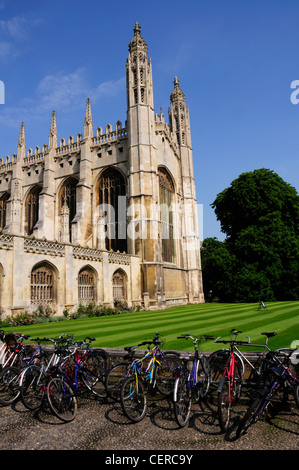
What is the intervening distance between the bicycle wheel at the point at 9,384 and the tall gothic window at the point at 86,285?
44.9 feet

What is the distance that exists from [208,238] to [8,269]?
110ft

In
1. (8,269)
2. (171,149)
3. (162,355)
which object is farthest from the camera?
(171,149)

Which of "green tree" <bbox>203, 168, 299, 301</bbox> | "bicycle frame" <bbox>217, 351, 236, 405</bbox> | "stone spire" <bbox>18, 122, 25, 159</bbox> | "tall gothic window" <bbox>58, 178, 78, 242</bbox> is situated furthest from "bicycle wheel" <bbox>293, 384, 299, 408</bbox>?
"stone spire" <bbox>18, 122, 25, 159</bbox>

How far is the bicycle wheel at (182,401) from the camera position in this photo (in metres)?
3.98

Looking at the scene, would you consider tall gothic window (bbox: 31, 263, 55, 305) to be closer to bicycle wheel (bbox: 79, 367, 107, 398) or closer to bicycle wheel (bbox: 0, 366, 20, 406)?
bicycle wheel (bbox: 0, 366, 20, 406)

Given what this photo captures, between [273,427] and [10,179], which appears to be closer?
[273,427]

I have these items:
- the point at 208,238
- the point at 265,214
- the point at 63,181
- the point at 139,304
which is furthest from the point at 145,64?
the point at 208,238

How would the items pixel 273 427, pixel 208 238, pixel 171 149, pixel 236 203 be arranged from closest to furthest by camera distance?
pixel 273 427
pixel 236 203
pixel 171 149
pixel 208 238

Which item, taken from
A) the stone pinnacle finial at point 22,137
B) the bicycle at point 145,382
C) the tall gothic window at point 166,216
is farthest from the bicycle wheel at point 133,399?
the stone pinnacle finial at point 22,137

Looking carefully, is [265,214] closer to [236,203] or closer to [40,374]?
[236,203]

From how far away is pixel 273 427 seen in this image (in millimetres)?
3902

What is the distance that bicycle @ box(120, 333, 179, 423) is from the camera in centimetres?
426

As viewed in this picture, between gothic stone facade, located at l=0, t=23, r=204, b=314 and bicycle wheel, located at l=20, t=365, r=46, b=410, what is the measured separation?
33.9 ft

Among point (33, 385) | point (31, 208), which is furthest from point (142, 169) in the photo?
point (33, 385)
